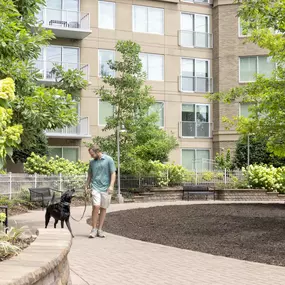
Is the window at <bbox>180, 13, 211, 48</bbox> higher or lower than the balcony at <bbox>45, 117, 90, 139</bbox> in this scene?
higher

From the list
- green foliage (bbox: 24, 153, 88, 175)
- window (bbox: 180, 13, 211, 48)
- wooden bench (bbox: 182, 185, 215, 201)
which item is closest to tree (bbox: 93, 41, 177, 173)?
green foliage (bbox: 24, 153, 88, 175)

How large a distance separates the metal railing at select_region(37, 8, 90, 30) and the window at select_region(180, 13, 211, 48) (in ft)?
22.7

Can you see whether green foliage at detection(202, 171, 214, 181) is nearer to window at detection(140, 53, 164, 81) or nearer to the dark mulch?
window at detection(140, 53, 164, 81)

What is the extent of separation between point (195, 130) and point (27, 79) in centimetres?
2464

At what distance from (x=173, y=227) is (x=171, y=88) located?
75.6 feet

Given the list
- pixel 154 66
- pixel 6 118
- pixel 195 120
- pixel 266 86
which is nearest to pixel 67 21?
pixel 154 66

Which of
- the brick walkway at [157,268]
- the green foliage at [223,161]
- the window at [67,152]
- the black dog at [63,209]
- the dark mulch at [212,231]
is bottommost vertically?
the dark mulch at [212,231]

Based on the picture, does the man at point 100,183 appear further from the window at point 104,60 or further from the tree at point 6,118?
the window at point 104,60

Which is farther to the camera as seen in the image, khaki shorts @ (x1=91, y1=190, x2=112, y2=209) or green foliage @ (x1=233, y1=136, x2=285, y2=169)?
green foliage @ (x1=233, y1=136, x2=285, y2=169)

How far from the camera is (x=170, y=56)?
36000 millimetres

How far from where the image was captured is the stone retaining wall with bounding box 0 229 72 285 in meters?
4.02

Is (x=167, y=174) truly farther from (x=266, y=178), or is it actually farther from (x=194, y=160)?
(x=194, y=160)

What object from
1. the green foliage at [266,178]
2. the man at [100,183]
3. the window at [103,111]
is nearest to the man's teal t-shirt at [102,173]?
the man at [100,183]

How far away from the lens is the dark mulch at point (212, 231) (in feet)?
31.2
